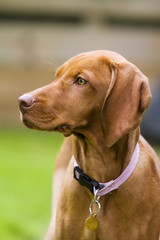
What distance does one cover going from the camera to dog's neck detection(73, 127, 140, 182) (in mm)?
4035

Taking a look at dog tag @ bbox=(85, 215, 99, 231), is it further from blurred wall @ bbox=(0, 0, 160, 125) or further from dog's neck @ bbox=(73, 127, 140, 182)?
blurred wall @ bbox=(0, 0, 160, 125)

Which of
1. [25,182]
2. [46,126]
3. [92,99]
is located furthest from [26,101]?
[25,182]

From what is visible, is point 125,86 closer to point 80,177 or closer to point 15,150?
point 80,177

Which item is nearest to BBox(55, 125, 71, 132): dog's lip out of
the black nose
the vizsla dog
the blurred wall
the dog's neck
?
the vizsla dog

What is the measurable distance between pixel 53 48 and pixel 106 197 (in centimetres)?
899

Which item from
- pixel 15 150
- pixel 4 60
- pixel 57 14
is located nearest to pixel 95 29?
pixel 57 14

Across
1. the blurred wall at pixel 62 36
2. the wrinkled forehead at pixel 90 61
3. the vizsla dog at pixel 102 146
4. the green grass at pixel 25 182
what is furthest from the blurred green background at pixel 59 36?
the wrinkled forehead at pixel 90 61

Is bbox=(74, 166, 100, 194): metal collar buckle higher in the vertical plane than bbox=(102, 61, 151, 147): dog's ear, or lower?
lower

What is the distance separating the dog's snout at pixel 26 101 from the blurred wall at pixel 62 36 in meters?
8.79

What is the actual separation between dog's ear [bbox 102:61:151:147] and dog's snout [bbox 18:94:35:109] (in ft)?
1.56

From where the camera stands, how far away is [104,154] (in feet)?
13.3

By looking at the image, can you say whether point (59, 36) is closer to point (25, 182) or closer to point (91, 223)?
point (25, 182)

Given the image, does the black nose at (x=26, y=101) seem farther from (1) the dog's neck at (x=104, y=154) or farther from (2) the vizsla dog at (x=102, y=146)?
(1) the dog's neck at (x=104, y=154)

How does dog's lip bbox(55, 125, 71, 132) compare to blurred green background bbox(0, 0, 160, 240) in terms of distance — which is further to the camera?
blurred green background bbox(0, 0, 160, 240)
